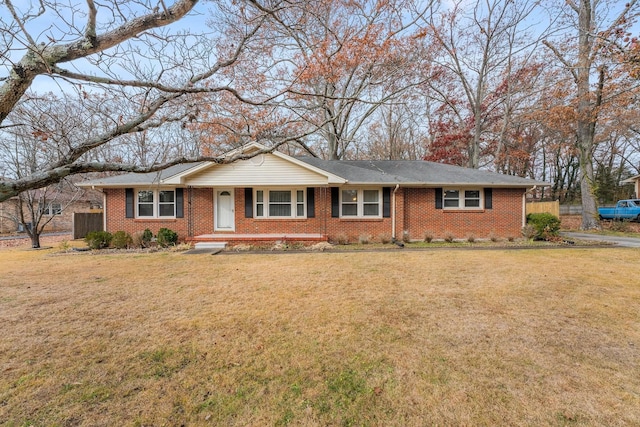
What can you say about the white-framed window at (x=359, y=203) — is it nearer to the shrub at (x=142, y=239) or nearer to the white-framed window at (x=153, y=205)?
the white-framed window at (x=153, y=205)

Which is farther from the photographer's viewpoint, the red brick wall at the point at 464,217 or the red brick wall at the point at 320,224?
the red brick wall at the point at 464,217

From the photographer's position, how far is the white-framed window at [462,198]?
41.4 ft

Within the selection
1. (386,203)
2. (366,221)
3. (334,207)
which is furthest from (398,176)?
(334,207)

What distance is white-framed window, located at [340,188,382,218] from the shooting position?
12500 millimetres

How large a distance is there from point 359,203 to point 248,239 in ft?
16.5

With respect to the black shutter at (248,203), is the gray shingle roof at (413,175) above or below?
above

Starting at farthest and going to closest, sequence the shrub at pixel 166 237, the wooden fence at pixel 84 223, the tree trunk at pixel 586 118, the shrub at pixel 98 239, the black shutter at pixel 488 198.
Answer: the tree trunk at pixel 586 118 < the wooden fence at pixel 84 223 < the black shutter at pixel 488 198 < the shrub at pixel 166 237 < the shrub at pixel 98 239

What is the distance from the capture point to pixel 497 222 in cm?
1255

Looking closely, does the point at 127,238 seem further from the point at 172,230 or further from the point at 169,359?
the point at 169,359

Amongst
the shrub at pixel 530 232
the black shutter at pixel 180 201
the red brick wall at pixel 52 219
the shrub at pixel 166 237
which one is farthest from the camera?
the red brick wall at pixel 52 219

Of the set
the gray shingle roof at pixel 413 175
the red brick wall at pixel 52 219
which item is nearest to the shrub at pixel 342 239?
the gray shingle roof at pixel 413 175

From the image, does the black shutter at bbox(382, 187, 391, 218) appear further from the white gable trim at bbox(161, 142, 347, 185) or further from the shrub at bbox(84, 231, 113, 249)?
the shrub at bbox(84, 231, 113, 249)

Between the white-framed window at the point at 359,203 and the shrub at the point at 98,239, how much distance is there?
9.60 meters

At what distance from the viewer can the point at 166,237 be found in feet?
36.4
